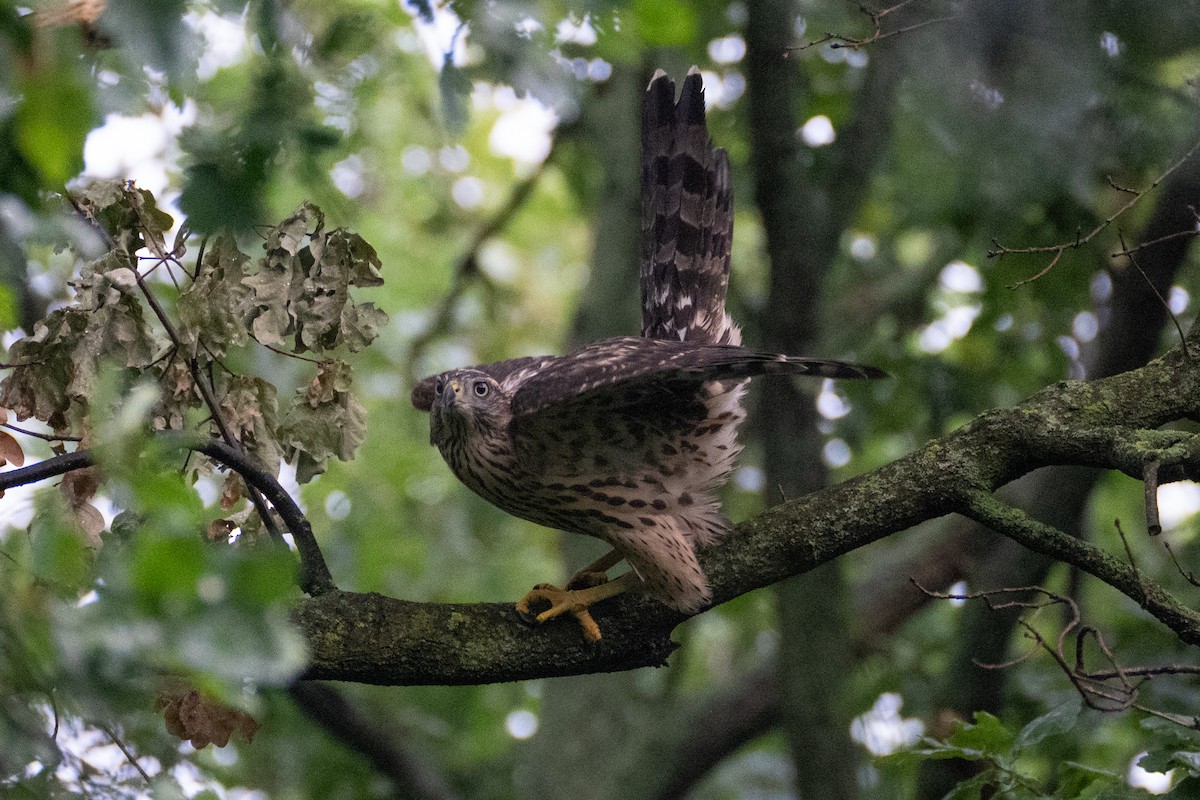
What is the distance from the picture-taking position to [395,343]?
1066 centimetres

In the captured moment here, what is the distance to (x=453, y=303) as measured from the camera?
8.81m

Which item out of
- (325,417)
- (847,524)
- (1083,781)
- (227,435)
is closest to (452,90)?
(325,417)

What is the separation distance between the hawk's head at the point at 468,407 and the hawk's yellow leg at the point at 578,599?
0.62 metres

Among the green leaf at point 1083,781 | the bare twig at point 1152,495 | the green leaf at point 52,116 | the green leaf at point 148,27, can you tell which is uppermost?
the green leaf at point 148,27

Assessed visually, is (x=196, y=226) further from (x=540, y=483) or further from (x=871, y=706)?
(x=871, y=706)

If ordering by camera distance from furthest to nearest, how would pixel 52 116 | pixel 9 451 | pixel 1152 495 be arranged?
1. pixel 9 451
2. pixel 1152 495
3. pixel 52 116

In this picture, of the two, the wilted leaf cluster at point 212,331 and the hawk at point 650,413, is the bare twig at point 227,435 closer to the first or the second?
the wilted leaf cluster at point 212,331

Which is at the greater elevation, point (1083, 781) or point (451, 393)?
point (451, 393)

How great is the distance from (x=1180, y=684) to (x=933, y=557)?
2283 mm

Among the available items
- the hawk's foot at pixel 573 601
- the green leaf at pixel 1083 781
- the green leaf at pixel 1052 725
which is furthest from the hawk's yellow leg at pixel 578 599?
the green leaf at pixel 1083 781

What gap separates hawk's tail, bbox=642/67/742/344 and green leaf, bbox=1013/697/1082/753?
6.62 ft

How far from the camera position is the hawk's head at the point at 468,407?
4.20m

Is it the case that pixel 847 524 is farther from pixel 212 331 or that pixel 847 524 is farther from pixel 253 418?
pixel 212 331

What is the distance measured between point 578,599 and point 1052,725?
1.39m
